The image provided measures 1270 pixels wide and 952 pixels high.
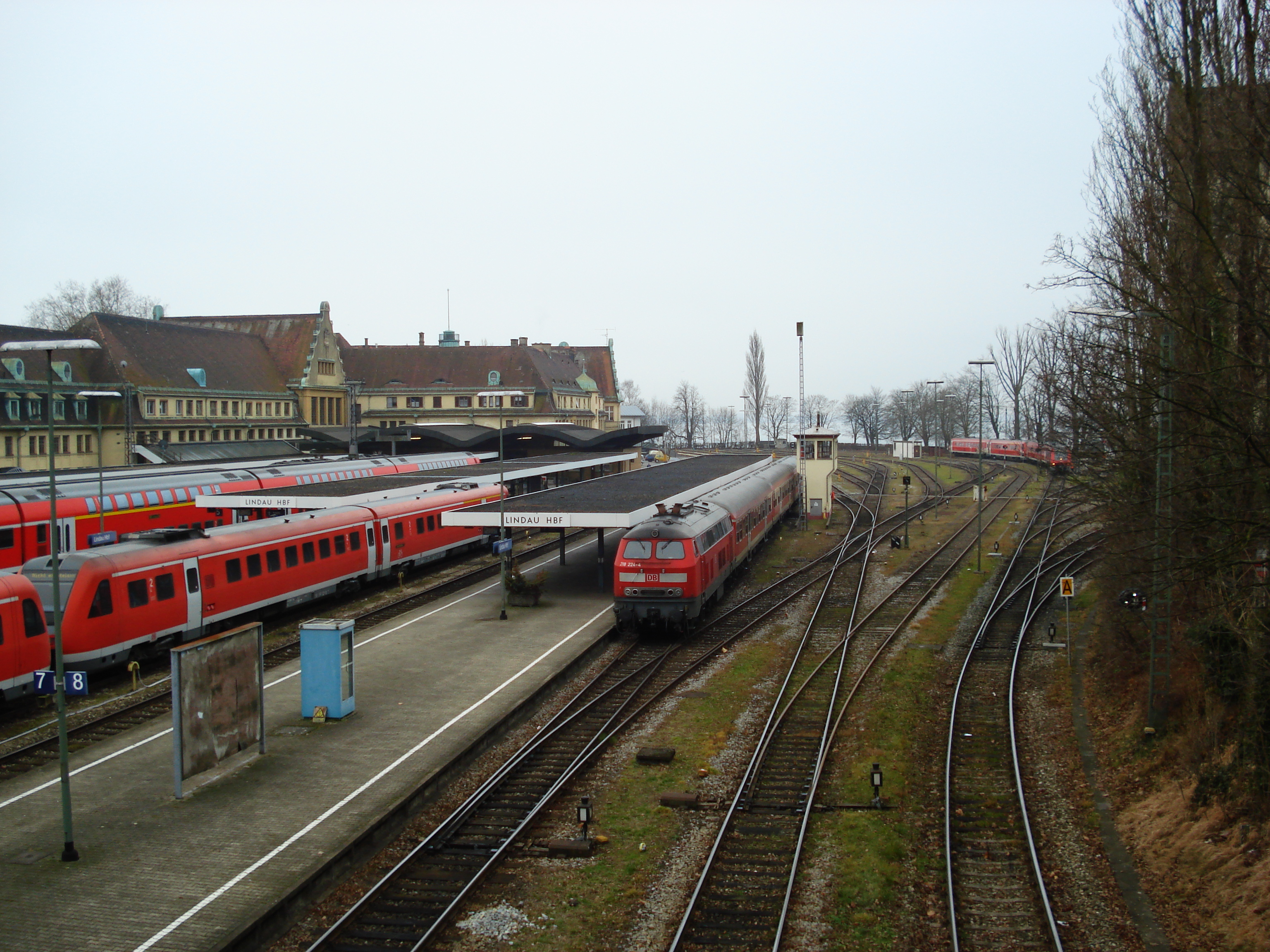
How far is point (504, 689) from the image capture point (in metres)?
19.1

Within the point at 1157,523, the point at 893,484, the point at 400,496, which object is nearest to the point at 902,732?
the point at 1157,523

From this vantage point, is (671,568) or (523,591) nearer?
(671,568)

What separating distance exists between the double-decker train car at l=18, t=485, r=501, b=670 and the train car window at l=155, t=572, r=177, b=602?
0.06 ft

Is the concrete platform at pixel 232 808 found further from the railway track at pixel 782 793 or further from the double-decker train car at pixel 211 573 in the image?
the railway track at pixel 782 793

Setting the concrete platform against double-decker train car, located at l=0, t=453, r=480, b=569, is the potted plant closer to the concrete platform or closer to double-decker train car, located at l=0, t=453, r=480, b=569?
the concrete platform

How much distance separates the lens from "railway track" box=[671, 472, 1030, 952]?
10.5 meters

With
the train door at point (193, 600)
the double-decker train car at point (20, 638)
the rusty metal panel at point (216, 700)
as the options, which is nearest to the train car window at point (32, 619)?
the double-decker train car at point (20, 638)

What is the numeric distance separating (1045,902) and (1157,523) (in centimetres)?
665

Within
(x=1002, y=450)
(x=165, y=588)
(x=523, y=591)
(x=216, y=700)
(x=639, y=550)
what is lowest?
(x=523, y=591)

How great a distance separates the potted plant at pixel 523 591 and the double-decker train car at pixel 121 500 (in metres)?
8.71

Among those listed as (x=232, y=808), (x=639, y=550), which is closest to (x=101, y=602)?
(x=232, y=808)

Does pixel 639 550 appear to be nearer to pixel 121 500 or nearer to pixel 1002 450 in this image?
pixel 121 500

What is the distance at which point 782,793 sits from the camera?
46.9ft

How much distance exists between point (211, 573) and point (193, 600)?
88cm
